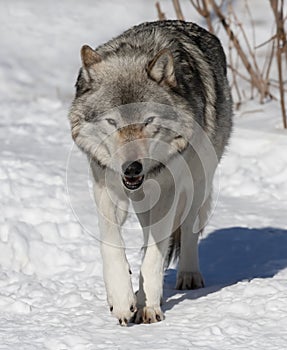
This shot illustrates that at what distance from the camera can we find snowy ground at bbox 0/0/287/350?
13.9 ft

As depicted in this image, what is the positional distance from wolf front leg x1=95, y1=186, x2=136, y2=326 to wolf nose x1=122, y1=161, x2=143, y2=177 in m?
0.44

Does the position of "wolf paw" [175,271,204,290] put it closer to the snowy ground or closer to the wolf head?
the snowy ground

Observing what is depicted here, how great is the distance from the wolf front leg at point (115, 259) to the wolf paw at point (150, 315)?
0.07m

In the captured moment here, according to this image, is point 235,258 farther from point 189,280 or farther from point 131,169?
point 131,169

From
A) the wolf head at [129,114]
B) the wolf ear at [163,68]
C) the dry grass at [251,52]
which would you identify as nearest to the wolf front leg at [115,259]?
the wolf head at [129,114]

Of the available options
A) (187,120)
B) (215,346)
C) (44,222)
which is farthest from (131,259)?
(215,346)

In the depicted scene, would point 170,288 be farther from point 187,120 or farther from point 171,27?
point 171,27

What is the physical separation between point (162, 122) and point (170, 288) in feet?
3.99

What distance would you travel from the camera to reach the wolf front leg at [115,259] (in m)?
4.43

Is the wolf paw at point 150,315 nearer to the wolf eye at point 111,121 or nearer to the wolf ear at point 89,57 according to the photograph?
the wolf eye at point 111,121

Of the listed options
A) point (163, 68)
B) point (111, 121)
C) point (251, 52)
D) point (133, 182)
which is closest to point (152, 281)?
point (133, 182)

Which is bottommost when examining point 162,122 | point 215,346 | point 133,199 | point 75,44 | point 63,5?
point 215,346

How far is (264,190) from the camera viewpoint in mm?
7105

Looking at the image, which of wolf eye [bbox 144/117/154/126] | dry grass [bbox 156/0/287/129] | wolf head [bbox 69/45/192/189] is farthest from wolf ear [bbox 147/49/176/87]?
dry grass [bbox 156/0/287/129]
